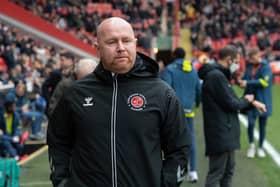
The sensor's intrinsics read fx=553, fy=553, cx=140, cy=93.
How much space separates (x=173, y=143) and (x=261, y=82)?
5.39m

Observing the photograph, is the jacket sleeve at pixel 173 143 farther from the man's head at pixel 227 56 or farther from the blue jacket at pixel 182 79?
the blue jacket at pixel 182 79

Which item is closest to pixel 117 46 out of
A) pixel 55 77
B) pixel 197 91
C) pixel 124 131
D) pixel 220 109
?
pixel 124 131

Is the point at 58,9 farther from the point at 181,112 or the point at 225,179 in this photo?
the point at 181,112

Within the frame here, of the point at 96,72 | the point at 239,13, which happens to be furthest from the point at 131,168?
the point at 239,13

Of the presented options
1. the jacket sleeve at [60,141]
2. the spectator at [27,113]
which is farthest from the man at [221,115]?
the spectator at [27,113]

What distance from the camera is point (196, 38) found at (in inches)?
1134

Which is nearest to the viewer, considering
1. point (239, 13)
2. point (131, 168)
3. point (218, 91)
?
point (131, 168)

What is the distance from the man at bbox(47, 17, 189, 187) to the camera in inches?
108

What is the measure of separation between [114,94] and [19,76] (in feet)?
31.7

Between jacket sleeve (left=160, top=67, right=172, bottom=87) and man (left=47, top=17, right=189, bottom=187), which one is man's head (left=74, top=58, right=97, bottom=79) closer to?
jacket sleeve (left=160, top=67, right=172, bottom=87)

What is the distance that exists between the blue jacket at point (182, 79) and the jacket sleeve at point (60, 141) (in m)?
3.87

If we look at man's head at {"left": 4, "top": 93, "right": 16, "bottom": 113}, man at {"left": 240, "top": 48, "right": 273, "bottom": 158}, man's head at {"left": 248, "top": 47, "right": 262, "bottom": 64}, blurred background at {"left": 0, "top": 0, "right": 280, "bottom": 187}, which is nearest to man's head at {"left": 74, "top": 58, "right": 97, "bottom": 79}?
blurred background at {"left": 0, "top": 0, "right": 280, "bottom": 187}

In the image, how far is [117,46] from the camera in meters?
2.76

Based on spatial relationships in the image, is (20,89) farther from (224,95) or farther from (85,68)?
(224,95)
